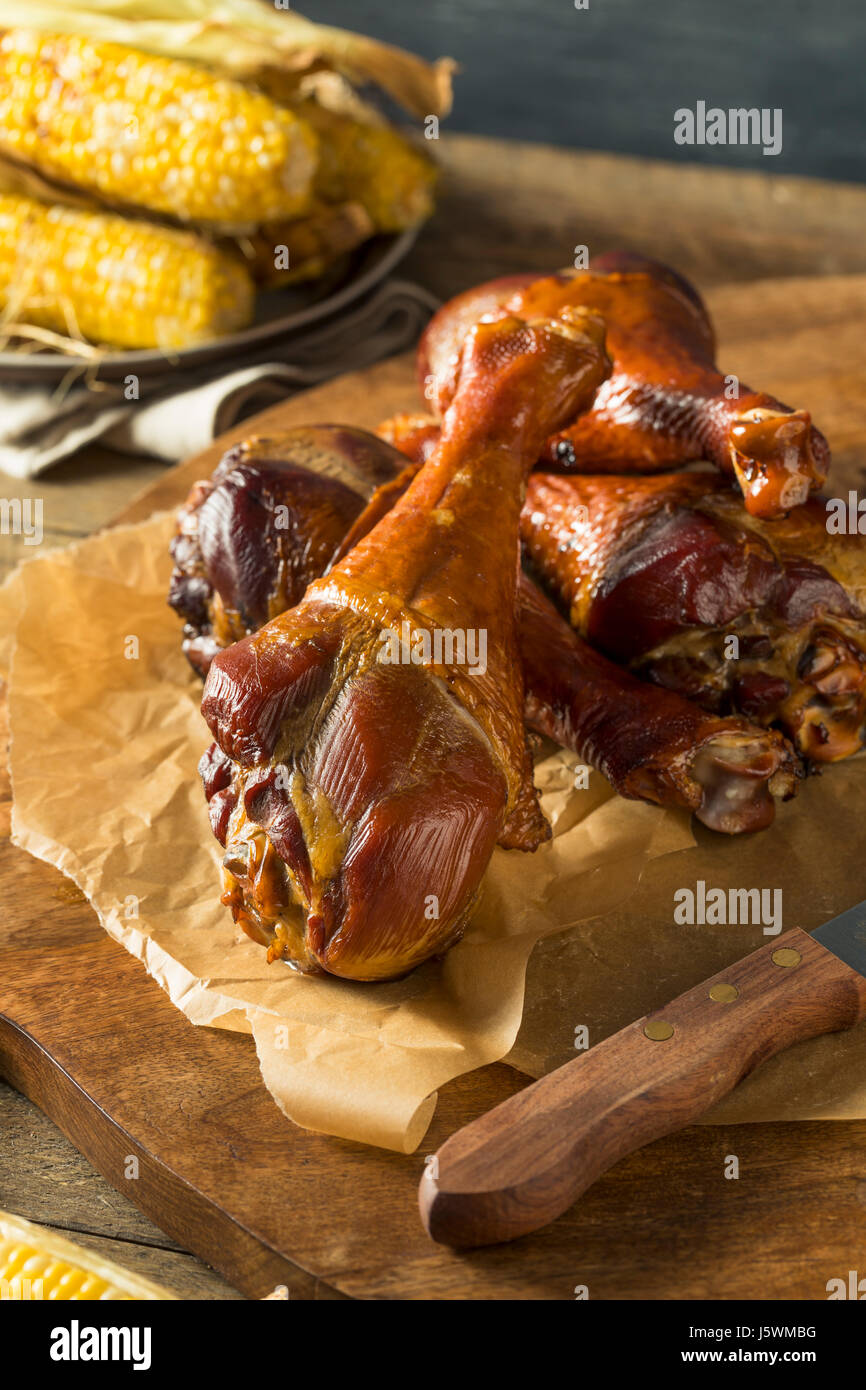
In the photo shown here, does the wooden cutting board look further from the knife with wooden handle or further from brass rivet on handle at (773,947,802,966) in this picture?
brass rivet on handle at (773,947,802,966)

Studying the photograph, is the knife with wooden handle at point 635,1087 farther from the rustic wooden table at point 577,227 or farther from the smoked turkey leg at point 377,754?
the rustic wooden table at point 577,227

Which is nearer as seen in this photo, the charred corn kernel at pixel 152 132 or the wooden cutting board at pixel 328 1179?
the wooden cutting board at pixel 328 1179

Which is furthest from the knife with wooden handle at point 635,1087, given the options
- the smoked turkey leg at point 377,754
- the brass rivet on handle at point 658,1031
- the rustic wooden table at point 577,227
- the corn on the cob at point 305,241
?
the corn on the cob at point 305,241

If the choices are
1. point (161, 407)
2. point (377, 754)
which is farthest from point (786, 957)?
point (161, 407)

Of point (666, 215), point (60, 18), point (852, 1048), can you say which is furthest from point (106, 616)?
point (666, 215)

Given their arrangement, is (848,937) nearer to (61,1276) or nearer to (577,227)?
(61,1276)
